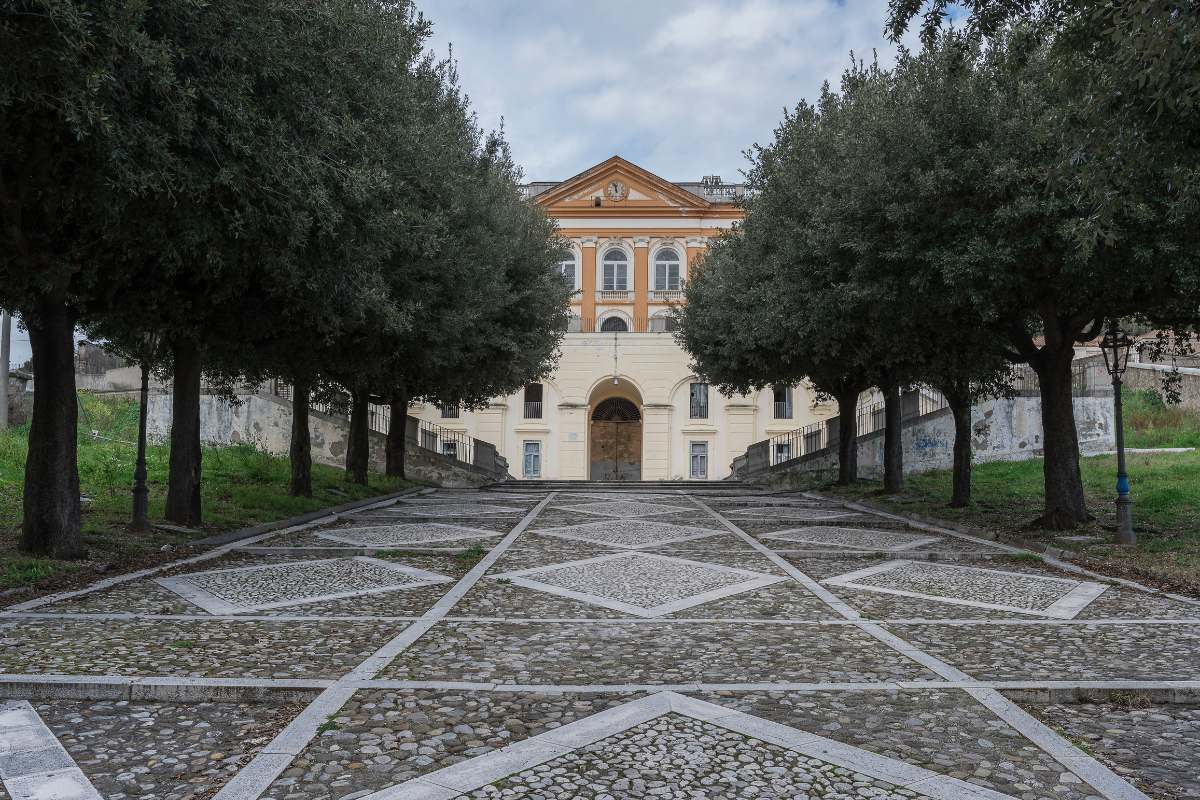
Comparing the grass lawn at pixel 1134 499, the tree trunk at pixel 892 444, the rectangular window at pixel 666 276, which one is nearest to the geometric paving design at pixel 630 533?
the grass lawn at pixel 1134 499

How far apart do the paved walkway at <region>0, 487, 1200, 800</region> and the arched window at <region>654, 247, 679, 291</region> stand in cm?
3766

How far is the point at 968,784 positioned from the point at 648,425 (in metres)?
36.8

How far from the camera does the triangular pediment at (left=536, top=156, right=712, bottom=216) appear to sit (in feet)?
151

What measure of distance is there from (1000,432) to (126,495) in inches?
857

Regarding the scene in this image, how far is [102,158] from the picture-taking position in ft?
23.3

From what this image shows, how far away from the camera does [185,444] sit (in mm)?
12398

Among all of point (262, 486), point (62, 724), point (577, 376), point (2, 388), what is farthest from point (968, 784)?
point (577, 376)

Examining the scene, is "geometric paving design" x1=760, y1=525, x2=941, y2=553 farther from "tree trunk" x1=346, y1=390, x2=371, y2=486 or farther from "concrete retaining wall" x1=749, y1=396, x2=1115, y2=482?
"concrete retaining wall" x1=749, y1=396, x2=1115, y2=482

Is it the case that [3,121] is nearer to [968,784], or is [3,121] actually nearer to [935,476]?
→ [968,784]

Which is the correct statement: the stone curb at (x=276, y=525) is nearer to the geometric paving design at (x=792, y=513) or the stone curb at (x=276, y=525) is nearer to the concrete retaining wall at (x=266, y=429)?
the geometric paving design at (x=792, y=513)

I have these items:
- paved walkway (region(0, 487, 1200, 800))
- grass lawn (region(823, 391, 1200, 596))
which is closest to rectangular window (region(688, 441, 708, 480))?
grass lawn (region(823, 391, 1200, 596))

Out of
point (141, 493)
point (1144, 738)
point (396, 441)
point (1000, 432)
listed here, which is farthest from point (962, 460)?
point (396, 441)

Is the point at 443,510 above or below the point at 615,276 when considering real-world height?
below

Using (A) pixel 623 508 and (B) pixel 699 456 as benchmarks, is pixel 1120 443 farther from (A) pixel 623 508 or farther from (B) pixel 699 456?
(B) pixel 699 456
